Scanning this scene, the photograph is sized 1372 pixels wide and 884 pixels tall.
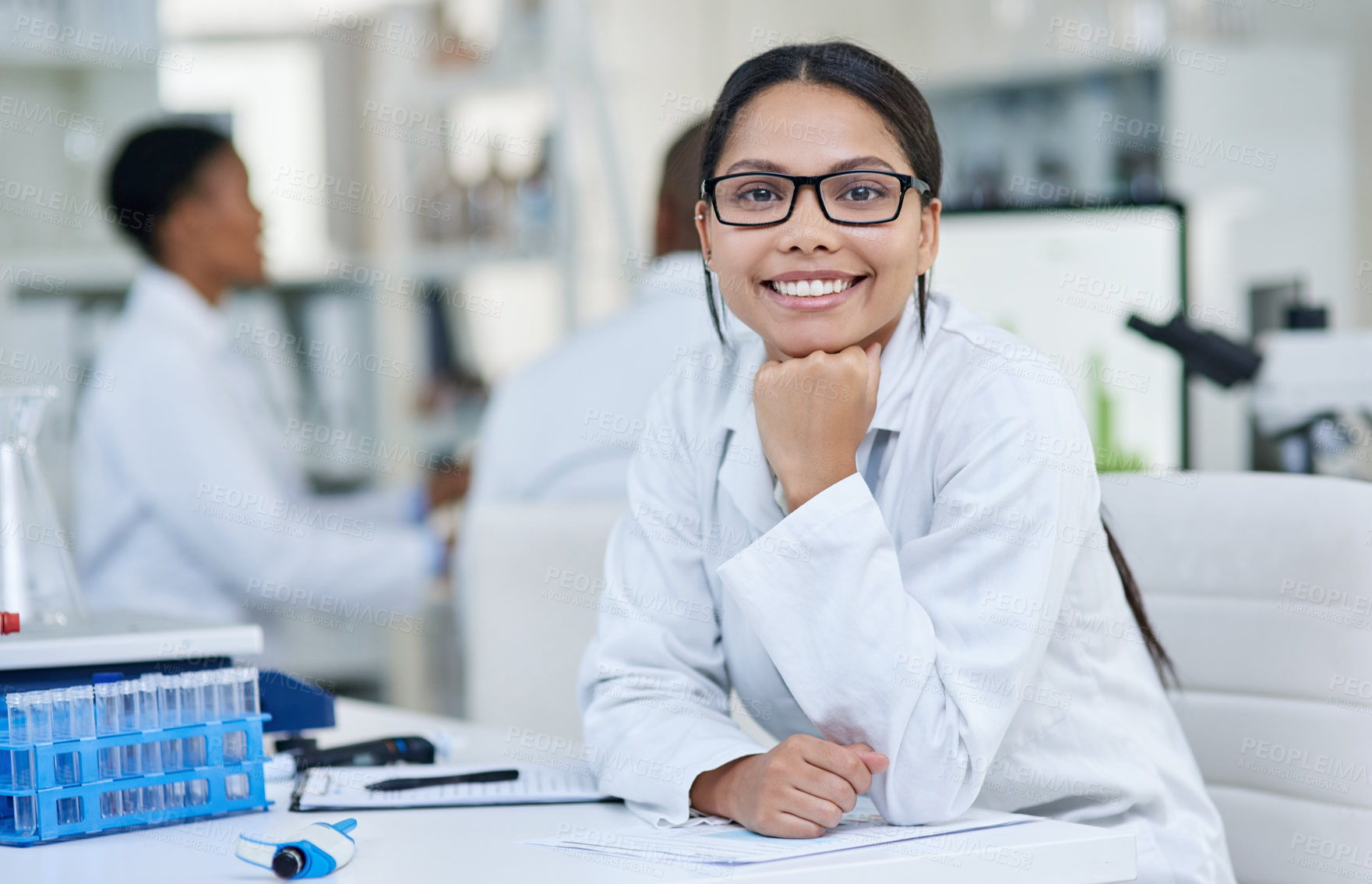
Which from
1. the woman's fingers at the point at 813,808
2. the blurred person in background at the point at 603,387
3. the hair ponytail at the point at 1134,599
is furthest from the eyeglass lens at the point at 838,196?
the blurred person in background at the point at 603,387

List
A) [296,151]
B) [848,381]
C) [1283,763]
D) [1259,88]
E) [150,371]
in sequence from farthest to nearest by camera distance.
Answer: [296,151]
[1259,88]
[150,371]
[1283,763]
[848,381]

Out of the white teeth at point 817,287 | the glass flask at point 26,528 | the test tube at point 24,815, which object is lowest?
the test tube at point 24,815

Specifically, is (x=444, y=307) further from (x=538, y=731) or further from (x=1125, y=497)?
(x=1125, y=497)

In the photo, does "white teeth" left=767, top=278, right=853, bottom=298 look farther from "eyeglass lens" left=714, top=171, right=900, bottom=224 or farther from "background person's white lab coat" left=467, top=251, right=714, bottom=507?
"background person's white lab coat" left=467, top=251, right=714, bottom=507

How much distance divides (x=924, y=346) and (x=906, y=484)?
12cm

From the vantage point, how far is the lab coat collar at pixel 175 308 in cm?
257

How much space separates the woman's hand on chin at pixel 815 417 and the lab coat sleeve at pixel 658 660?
6.4 inches

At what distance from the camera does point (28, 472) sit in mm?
1257

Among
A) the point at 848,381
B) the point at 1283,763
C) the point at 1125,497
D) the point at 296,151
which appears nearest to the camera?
the point at 848,381

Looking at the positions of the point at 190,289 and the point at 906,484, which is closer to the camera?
the point at 906,484

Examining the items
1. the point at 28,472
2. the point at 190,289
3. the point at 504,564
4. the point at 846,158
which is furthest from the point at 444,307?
the point at 846,158

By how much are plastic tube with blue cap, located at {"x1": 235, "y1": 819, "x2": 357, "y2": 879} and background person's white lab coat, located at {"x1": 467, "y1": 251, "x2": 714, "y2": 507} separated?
1.20 metres

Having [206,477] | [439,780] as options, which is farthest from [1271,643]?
[206,477]

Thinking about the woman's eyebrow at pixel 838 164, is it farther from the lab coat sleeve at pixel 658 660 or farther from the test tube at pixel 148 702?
the test tube at pixel 148 702
